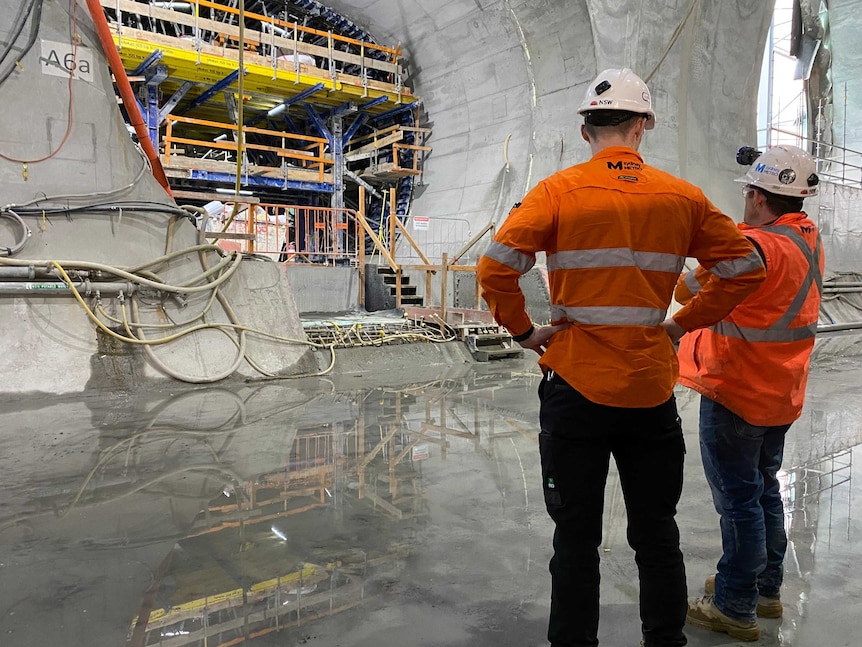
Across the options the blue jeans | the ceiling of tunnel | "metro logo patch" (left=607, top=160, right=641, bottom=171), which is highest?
the ceiling of tunnel

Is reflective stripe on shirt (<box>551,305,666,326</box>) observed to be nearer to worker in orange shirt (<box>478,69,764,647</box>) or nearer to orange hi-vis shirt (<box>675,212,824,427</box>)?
worker in orange shirt (<box>478,69,764,647</box>)

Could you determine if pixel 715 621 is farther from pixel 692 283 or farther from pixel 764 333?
pixel 692 283

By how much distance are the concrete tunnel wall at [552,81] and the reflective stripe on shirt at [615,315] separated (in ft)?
30.3

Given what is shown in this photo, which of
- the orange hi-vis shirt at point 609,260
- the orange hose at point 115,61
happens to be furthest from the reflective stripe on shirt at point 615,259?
the orange hose at point 115,61

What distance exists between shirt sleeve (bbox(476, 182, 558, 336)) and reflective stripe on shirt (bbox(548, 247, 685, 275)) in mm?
72

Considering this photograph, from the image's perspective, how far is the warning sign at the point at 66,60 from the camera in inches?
219

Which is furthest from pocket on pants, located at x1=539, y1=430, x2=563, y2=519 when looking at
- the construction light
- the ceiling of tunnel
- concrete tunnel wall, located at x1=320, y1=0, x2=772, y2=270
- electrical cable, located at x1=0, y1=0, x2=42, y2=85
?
the ceiling of tunnel

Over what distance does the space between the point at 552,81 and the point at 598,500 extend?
10.4 metres

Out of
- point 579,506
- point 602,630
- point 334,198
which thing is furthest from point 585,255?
point 334,198

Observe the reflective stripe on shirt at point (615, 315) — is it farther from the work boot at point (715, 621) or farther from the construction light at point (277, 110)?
the construction light at point (277, 110)

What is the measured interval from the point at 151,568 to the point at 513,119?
11.1 metres

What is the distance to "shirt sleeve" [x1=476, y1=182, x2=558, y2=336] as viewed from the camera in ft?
5.61

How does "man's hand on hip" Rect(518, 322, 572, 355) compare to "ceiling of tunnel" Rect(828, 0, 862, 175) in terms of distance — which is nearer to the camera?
"man's hand on hip" Rect(518, 322, 572, 355)

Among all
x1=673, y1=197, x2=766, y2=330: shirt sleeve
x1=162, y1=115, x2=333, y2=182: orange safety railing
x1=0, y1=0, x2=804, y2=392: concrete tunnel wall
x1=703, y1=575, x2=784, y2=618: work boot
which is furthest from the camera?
x1=162, y1=115, x2=333, y2=182: orange safety railing
